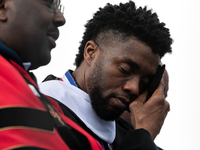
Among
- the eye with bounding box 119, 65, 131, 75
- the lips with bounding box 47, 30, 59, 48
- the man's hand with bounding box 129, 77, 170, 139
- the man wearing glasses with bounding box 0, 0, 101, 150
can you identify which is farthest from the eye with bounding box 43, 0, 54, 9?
the man's hand with bounding box 129, 77, 170, 139

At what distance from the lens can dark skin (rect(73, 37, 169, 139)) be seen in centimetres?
194

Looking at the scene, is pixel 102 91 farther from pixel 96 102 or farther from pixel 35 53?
pixel 35 53

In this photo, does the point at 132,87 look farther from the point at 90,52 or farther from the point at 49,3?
the point at 49,3

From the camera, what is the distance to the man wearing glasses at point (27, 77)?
74cm

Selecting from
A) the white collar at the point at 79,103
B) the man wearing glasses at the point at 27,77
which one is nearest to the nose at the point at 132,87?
the white collar at the point at 79,103

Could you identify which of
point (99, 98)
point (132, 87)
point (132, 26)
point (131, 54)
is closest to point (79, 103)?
point (99, 98)

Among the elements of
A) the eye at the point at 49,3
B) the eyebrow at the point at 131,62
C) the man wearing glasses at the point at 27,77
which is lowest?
the eyebrow at the point at 131,62

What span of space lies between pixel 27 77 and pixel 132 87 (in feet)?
3.55

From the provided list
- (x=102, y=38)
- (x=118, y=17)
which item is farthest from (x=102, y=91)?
(x=118, y=17)

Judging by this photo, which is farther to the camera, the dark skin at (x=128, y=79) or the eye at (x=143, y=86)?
the eye at (x=143, y=86)

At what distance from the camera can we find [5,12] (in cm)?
99

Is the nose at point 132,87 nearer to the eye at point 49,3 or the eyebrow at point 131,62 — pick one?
the eyebrow at point 131,62

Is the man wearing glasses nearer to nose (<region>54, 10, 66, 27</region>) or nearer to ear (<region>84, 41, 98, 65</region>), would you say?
nose (<region>54, 10, 66, 27</region>)

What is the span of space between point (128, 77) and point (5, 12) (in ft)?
3.84
